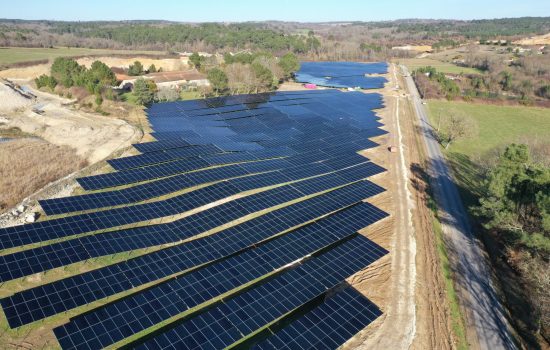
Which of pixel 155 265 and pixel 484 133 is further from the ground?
pixel 155 265

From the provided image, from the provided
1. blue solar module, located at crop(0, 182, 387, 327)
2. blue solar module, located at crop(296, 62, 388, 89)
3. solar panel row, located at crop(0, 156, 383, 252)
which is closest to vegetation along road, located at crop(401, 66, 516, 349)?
blue solar module, located at crop(0, 182, 387, 327)

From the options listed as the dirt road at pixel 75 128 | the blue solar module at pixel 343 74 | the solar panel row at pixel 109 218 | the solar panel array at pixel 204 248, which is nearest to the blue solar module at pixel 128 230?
the solar panel row at pixel 109 218

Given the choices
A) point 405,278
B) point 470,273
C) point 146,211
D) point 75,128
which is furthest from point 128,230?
point 75,128

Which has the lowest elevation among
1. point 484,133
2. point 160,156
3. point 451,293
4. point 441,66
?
point 451,293

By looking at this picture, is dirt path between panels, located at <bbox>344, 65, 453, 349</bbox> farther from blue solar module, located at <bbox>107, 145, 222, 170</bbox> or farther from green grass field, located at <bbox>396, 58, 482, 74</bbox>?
green grass field, located at <bbox>396, 58, 482, 74</bbox>

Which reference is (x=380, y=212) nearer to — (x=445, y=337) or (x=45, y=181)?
(x=445, y=337)

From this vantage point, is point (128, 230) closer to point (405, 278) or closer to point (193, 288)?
point (193, 288)

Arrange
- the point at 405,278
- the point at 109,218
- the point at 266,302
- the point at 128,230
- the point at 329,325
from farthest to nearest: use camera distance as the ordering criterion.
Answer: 1. the point at 109,218
2. the point at 128,230
3. the point at 405,278
4. the point at 266,302
5. the point at 329,325
